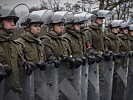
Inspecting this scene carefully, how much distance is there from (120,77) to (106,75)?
0.65m

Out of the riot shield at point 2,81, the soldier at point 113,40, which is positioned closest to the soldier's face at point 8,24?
the riot shield at point 2,81

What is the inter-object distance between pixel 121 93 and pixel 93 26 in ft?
6.00

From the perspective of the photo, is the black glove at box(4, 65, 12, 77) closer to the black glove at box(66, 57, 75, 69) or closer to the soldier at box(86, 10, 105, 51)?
the black glove at box(66, 57, 75, 69)

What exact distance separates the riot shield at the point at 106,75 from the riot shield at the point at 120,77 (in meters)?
0.31

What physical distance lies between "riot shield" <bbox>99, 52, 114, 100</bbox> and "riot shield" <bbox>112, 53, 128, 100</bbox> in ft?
1.03

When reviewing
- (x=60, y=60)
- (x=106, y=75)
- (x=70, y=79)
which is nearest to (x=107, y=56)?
(x=106, y=75)

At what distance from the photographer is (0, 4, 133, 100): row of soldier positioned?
19.4 feet

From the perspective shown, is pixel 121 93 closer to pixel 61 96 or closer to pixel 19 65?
pixel 61 96

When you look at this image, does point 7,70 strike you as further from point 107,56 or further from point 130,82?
point 130,82

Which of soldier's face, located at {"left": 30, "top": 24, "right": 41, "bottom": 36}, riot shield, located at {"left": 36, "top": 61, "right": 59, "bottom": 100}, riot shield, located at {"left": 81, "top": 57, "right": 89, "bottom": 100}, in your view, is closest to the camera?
riot shield, located at {"left": 36, "top": 61, "right": 59, "bottom": 100}

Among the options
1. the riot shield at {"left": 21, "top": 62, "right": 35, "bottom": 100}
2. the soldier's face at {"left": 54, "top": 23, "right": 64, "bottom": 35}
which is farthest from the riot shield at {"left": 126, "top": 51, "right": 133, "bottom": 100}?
the riot shield at {"left": 21, "top": 62, "right": 35, "bottom": 100}

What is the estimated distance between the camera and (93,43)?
9891 millimetres

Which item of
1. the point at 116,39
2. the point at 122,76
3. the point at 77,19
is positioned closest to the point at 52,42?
the point at 77,19

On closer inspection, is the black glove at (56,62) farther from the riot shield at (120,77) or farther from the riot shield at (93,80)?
the riot shield at (120,77)
